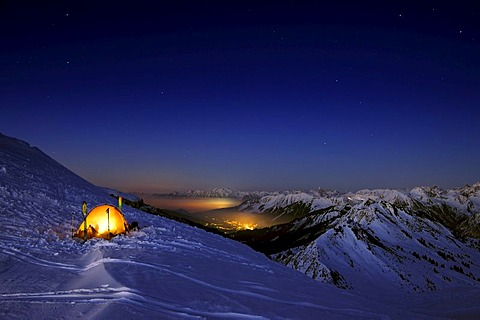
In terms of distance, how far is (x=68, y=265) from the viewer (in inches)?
494

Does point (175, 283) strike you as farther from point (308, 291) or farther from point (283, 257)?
point (283, 257)

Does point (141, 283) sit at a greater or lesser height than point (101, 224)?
lesser

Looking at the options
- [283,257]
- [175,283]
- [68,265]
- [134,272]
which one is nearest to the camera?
[175,283]

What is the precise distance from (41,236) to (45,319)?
42.2ft

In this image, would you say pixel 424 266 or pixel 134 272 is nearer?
pixel 134 272

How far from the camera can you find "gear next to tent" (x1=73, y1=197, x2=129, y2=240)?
63.4 ft

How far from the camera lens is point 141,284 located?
32.8ft

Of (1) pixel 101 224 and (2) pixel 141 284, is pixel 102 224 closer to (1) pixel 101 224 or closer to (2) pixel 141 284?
(1) pixel 101 224

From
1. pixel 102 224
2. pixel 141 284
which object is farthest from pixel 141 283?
pixel 102 224

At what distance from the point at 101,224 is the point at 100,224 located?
0.06m

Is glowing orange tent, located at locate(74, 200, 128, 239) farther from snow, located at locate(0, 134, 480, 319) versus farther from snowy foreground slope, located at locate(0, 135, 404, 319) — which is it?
snow, located at locate(0, 134, 480, 319)

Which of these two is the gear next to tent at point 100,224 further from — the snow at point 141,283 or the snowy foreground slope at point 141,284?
the snow at point 141,283

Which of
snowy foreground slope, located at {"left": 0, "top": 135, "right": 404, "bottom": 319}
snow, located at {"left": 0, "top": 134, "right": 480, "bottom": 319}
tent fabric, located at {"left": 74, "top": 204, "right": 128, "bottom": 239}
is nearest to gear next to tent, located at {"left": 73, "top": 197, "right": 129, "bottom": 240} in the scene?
tent fabric, located at {"left": 74, "top": 204, "right": 128, "bottom": 239}

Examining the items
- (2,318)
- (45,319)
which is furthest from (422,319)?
(2,318)
